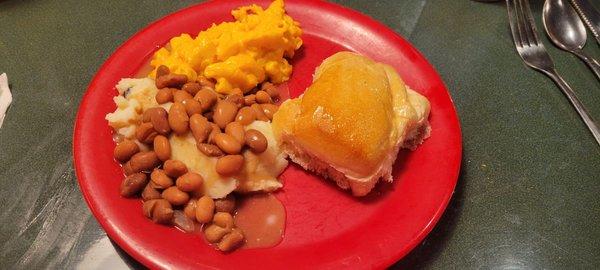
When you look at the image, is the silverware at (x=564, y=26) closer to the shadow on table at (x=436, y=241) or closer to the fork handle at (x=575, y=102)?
the fork handle at (x=575, y=102)

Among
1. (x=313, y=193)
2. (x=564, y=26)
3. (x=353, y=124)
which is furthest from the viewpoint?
(x=564, y=26)

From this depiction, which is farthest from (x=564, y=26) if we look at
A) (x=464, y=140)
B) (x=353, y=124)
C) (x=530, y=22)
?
(x=353, y=124)

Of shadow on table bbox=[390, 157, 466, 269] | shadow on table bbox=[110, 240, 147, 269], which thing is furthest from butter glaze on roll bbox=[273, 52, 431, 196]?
shadow on table bbox=[110, 240, 147, 269]

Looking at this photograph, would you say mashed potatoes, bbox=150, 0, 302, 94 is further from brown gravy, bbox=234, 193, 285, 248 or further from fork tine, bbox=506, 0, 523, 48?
fork tine, bbox=506, 0, 523, 48

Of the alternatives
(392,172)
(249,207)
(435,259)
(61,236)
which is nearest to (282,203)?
(249,207)

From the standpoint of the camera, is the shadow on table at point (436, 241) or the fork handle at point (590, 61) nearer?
the shadow on table at point (436, 241)

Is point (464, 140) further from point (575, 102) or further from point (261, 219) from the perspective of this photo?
point (261, 219)

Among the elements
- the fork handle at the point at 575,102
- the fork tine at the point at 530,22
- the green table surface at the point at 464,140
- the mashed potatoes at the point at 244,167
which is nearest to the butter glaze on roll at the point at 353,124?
the mashed potatoes at the point at 244,167
